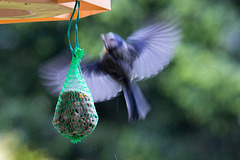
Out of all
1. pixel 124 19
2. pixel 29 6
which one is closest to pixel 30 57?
pixel 124 19

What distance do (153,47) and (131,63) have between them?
174 mm

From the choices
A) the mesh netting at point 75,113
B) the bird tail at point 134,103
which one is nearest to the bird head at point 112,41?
the bird tail at point 134,103

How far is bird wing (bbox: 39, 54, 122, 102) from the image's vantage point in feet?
6.84

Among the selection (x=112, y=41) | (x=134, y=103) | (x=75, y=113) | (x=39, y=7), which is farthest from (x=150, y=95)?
(x=39, y=7)

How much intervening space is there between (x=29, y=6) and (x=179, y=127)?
9.29 ft

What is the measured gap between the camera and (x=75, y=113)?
1.50 meters

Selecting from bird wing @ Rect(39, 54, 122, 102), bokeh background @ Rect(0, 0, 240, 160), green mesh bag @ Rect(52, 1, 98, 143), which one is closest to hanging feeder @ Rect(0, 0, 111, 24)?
green mesh bag @ Rect(52, 1, 98, 143)

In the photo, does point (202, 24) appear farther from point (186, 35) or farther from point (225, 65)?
point (225, 65)

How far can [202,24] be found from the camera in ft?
10.7

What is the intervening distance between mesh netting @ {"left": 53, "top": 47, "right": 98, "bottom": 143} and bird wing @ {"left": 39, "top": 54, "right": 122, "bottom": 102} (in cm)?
49

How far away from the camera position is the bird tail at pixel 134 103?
2184mm

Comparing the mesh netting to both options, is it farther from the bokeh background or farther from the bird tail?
the bokeh background

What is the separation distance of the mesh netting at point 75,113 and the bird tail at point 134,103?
647mm

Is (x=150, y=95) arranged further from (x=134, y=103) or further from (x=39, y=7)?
(x=39, y=7)
